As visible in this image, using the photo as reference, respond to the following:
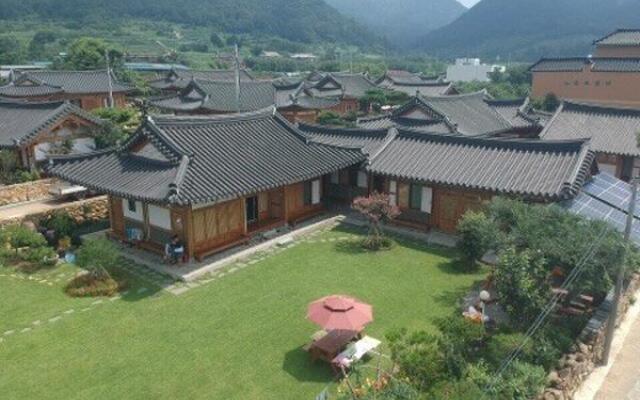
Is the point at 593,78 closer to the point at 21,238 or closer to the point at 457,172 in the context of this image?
the point at 457,172

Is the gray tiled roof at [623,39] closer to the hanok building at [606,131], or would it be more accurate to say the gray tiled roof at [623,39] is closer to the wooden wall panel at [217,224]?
the hanok building at [606,131]

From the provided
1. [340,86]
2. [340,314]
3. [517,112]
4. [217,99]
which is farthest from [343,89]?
[340,314]

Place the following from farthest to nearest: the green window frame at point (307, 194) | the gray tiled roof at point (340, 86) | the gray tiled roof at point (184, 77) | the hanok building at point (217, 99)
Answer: the gray tiled roof at point (184, 77), the gray tiled roof at point (340, 86), the hanok building at point (217, 99), the green window frame at point (307, 194)

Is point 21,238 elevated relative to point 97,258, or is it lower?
lower

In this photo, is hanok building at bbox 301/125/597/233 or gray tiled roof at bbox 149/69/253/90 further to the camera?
gray tiled roof at bbox 149/69/253/90

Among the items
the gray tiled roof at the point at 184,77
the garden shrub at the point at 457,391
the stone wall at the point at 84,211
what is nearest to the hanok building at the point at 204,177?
the stone wall at the point at 84,211

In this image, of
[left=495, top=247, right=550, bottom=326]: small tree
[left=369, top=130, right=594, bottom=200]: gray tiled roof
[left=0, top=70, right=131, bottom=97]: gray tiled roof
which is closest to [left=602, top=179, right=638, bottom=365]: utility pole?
[left=495, top=247, right=550, bottom=326]: small tree

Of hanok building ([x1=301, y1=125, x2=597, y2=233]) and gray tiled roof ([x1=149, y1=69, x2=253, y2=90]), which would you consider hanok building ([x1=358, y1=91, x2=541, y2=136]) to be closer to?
hanok building ([x1=301, y1=125, x2=597, y2=233])
